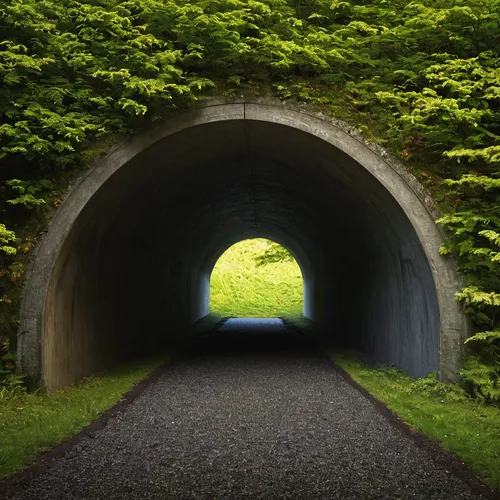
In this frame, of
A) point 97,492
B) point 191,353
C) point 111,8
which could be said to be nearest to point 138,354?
Answer: point 191,353

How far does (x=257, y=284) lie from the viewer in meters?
39.7

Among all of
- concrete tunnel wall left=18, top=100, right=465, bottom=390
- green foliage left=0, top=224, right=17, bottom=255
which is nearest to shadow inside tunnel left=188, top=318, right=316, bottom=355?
concrete tunnel wall left=18, top=100, right=465, bottom=390

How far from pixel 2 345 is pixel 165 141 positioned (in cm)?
408

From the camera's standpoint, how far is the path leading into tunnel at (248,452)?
15.1 feet

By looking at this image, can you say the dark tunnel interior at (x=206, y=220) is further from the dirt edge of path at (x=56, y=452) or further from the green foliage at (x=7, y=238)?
the dirt edge of path at (x=56, y=452)

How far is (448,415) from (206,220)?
12735 millimetres

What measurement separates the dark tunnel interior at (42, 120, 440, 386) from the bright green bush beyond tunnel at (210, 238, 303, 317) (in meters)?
18.2

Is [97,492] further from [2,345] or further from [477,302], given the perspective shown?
[477,302]

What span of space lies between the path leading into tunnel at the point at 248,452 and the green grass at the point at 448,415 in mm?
325

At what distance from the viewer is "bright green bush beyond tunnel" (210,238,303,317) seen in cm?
3675

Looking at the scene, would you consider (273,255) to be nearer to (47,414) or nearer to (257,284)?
(257,284)

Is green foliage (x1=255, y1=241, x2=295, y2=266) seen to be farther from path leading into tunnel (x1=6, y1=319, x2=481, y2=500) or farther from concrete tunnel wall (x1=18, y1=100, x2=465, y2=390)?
path leading into tunnel (x1=6, y1=319, x2=481, y2=500)

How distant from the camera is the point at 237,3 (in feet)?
29.0

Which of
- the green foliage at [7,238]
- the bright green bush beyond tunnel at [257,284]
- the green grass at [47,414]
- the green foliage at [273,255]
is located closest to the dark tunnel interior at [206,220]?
the green grass at [47,414]
